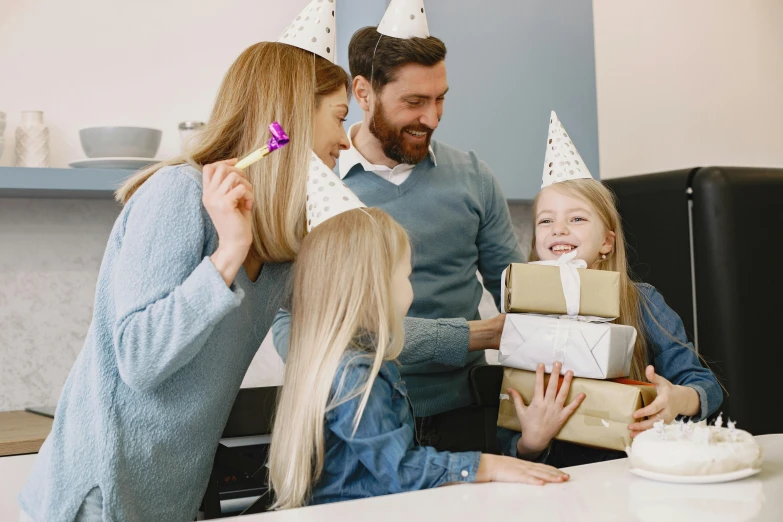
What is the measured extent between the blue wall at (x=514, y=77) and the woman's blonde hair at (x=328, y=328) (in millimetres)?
1140

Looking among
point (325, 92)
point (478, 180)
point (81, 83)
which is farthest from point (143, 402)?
point (81, 83)

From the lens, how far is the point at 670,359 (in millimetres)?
1569

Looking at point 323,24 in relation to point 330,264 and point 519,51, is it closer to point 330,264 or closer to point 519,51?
point 330,264

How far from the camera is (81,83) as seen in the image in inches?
88.0

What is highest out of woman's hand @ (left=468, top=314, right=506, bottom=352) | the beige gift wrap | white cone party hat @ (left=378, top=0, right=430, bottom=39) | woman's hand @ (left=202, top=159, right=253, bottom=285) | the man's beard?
white cone party hat @ (left=378, top=0, right=430, bottom=39)

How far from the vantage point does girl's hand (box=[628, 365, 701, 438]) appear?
48.5 inches

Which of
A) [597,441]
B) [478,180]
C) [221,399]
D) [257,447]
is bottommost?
[257,447]

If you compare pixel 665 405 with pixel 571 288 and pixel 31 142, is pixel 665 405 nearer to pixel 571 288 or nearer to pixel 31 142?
pixel 571 288

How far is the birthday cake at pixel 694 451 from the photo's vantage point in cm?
98

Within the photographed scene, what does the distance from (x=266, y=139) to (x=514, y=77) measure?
1.37 m

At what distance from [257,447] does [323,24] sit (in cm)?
117

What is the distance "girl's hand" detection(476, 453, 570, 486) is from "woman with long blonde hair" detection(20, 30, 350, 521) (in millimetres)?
368

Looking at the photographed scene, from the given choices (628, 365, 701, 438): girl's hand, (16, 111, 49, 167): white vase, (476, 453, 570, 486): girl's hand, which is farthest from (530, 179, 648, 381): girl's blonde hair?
(16, 111, 49, 167): white vase

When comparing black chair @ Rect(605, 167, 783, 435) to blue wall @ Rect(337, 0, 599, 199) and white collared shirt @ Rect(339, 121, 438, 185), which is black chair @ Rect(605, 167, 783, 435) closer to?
blue wall @ Rect(337, 0, 599, 199)
